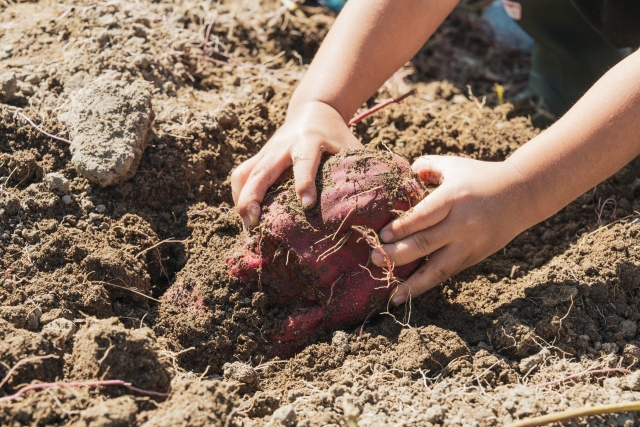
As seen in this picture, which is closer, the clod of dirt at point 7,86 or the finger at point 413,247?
the finger at point 413,247

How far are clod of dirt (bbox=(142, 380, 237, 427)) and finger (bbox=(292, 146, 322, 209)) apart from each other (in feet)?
1.87

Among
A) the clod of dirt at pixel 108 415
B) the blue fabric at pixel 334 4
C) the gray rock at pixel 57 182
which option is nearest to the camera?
the clod of dirt at pixel 108 415

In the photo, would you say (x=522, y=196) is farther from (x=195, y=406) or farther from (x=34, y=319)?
(x=34, y=319)

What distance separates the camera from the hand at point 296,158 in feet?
6.14

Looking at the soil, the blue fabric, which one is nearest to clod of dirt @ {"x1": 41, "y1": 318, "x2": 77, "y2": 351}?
the soil

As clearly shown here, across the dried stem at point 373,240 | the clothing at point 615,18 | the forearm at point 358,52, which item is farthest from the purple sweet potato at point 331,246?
the clothing at point 615,18

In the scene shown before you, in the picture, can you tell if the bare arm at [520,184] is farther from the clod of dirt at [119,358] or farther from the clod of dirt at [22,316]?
the clod of dirt at [22,316]

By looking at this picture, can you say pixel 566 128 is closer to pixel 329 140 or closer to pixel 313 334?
pixel 329 140

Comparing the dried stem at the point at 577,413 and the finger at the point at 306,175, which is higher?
the dried stem at the point at 577,413

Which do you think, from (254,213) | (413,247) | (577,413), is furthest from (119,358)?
(577,413)

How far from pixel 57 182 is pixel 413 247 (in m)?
1.13

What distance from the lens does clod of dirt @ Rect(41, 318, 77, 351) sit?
5.33 feet

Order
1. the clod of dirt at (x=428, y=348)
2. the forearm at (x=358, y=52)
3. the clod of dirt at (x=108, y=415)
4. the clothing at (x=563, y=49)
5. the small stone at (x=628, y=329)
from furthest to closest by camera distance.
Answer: the clothing at (x=563, y=49) → the forearm at (x=358, y=52) → the small stone at (x=628, y=329) → the clod of dirt at (x=428, y=348) → the clod of dirt at (x=108, y=415)

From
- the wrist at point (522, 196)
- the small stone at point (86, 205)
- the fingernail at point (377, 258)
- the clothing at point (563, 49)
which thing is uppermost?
the clothing at point (563, 49)
